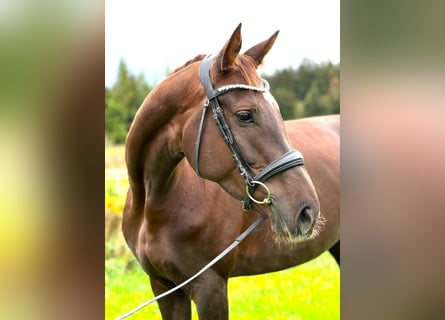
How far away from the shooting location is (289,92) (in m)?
5.16

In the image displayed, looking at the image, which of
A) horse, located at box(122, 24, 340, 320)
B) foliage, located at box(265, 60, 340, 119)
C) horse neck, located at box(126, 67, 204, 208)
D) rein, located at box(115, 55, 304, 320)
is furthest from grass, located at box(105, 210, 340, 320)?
rein, located at box(115, 55, 304, 320)

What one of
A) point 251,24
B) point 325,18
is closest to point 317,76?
point 325,18

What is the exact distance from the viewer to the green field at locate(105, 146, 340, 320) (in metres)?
4.15

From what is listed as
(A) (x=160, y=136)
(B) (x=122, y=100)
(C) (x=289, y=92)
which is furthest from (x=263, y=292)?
A: (A) (x=160, y=136)

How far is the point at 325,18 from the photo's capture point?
15.5 ft

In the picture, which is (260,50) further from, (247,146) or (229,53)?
(247,146)

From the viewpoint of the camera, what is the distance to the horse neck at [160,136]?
2121mm

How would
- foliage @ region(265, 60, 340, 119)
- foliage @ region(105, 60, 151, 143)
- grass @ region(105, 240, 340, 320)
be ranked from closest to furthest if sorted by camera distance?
grass @ region(105, 240, 340, 320)
foliage @ region(105, 60, 151, 143)
foliage @ region(265, 60, 340, 119)

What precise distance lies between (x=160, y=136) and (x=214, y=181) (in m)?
0.33

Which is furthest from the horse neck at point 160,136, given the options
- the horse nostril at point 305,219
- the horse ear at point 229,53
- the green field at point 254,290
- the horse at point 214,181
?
the green field at point 254,290

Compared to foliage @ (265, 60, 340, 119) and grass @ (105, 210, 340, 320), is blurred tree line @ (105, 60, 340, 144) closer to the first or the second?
foliage @ (265, 60, 340, 119)

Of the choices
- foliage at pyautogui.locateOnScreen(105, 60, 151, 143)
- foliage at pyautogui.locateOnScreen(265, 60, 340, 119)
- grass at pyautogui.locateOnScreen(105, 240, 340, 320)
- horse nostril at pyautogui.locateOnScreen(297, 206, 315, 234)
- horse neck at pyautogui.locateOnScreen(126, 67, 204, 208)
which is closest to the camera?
horse nostril at pyautogui.locateOnScreen(297, 206, 315, 234)
